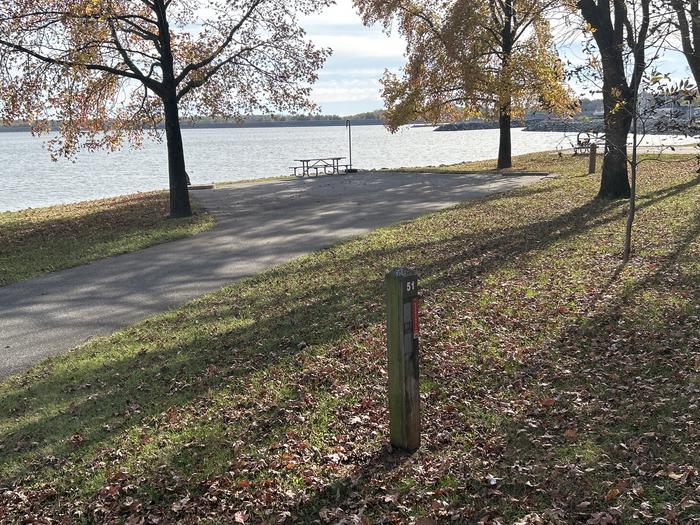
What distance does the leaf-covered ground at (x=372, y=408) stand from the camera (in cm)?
409

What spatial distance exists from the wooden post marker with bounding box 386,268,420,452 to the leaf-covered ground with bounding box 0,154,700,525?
0.70 ft

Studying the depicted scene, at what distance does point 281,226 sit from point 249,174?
24.3 m

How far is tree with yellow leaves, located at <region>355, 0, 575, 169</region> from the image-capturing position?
26.3m

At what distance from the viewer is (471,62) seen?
2675 centimetres

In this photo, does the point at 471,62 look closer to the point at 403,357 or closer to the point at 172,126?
the point at 172,126

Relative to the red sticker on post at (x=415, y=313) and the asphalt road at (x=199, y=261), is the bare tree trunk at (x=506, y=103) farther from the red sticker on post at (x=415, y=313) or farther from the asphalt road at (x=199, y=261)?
the red sticker on post at (x=415, y=313)

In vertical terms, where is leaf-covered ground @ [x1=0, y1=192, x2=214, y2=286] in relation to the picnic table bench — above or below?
below

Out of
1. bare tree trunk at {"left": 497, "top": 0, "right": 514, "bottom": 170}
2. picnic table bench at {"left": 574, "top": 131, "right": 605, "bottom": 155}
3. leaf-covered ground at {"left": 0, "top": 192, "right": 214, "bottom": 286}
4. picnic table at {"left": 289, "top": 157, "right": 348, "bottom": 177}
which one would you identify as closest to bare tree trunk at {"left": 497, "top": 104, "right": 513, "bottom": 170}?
bare tree trunk at {"left": 497, "top": 0, "right": 514, "bottom": 170}

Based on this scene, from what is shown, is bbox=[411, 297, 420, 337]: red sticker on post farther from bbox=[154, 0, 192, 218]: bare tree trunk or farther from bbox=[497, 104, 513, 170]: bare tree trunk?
bbox=[497, 104, 513, 170]: bare tree trunk

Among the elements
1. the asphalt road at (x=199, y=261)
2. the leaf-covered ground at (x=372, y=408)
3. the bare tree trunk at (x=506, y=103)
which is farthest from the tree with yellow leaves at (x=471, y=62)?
the leaf-covered ground at (x=372, y=408)

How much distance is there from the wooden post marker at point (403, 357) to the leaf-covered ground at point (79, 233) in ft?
29.1

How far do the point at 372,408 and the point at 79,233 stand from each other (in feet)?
39.6

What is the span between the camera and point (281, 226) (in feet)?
→ 51.2

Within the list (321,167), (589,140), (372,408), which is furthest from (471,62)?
(372,408)
